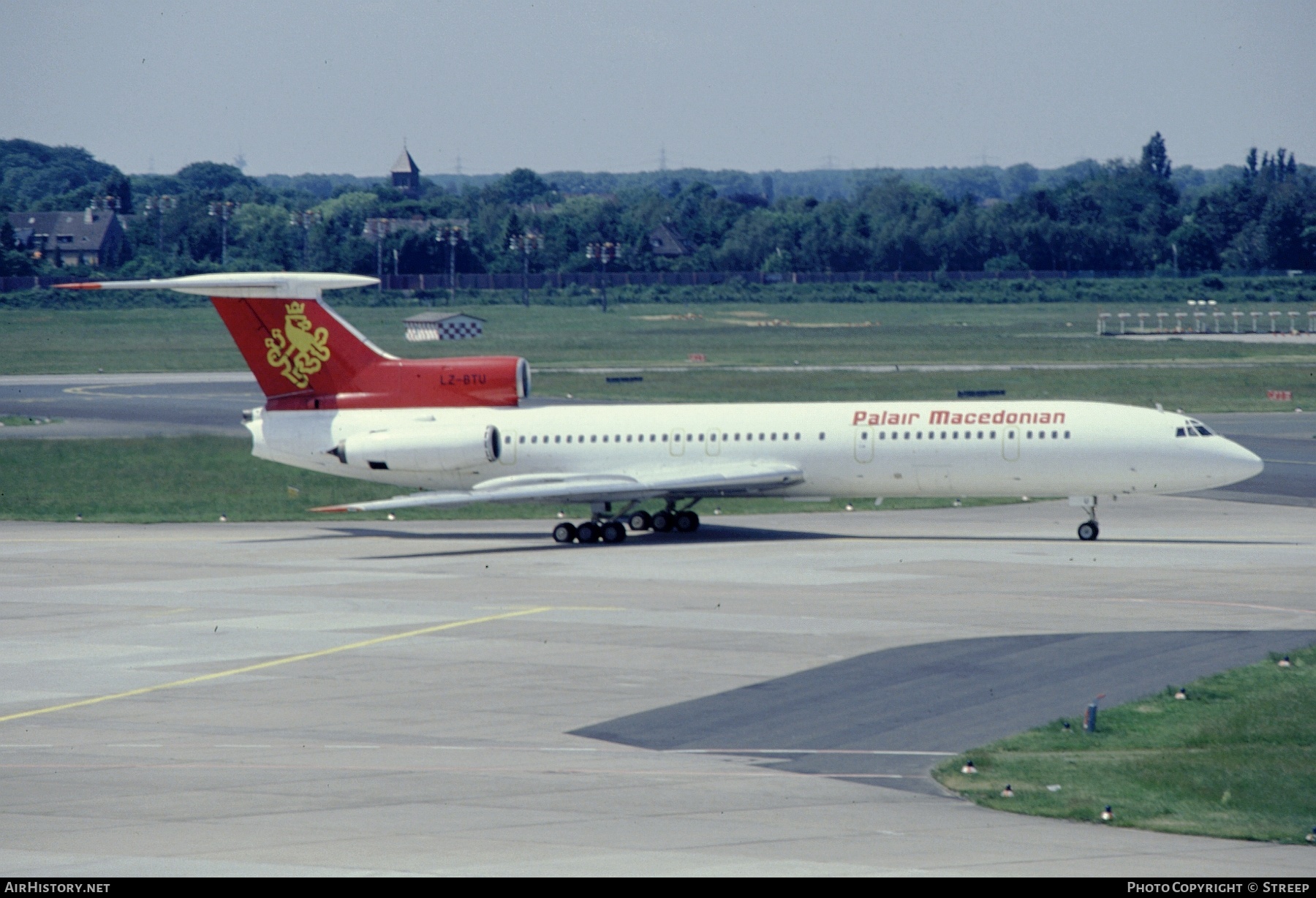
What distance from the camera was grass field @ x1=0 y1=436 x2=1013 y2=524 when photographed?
52281mm

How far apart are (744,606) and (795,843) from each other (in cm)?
1693

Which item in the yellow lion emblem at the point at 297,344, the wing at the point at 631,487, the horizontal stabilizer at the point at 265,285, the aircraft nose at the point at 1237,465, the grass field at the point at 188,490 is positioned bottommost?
the grass field at the point at 188,490

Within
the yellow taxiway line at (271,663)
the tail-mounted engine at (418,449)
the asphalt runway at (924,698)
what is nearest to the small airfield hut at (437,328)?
the tail-mounted engine at (418,449)

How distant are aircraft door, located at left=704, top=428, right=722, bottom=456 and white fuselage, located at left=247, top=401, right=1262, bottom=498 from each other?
0.03 m

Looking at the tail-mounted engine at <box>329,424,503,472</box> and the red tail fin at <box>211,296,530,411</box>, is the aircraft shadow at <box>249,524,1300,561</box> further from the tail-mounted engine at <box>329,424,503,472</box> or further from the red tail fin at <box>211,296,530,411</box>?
the red tail fin at <box>211,296,530,411</box>

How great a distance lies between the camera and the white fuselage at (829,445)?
43.0 metres

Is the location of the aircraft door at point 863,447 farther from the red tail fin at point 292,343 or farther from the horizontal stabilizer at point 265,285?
the red tail fin at point 292,343

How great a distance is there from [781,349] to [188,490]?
231 feet

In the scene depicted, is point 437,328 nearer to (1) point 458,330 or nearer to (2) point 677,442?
(1) point 458,330

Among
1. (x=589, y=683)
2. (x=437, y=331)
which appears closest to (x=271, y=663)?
(x=589, y=683)

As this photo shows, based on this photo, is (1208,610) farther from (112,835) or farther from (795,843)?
(112,835)

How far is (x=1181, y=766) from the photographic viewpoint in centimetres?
2033

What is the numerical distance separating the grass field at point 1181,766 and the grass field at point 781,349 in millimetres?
56623

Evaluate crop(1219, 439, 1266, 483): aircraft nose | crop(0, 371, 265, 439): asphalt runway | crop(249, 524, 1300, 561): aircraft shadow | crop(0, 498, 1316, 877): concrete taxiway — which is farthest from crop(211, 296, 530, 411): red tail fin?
crop(0, 371, 265, 439): asphalt runway
